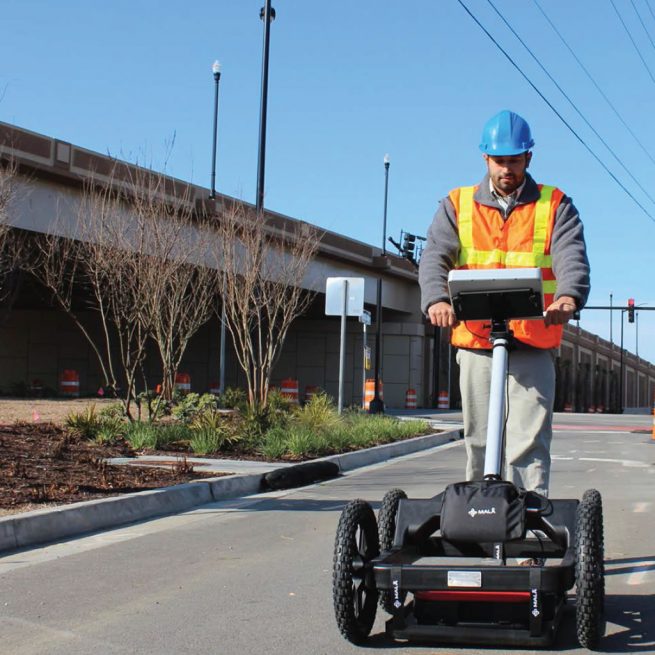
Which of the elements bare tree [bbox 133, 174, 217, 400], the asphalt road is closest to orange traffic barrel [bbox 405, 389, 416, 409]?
bare tree [bbox 133, 174, 217, 400]

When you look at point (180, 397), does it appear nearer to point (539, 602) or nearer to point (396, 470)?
point (396, 470)

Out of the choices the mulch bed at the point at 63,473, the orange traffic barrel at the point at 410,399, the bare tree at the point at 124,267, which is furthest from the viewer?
the orange traffic barrel at the point at 410,399

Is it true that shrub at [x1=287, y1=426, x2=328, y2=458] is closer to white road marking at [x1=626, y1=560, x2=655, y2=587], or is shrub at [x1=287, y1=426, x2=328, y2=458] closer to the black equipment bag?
white road marking at [x1=626, y1=560, x2=655, y2=587]

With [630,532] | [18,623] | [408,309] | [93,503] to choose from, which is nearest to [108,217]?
[93,503]

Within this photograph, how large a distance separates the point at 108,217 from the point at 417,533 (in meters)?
14.0

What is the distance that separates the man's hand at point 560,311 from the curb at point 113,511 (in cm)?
423

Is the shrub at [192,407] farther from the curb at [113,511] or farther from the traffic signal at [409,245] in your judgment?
the traffic signal at [409,245]

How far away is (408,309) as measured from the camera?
46.8 metres

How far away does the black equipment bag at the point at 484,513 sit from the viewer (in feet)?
13.4

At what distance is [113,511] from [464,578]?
16.4ft

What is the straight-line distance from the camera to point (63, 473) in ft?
33.1

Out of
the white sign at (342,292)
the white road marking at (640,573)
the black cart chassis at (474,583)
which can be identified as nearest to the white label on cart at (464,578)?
the black cart chassis at (474,583)

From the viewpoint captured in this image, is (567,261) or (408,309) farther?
(408,309)

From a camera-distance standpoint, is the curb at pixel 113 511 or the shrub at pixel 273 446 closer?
the curb at pixel 113 511
